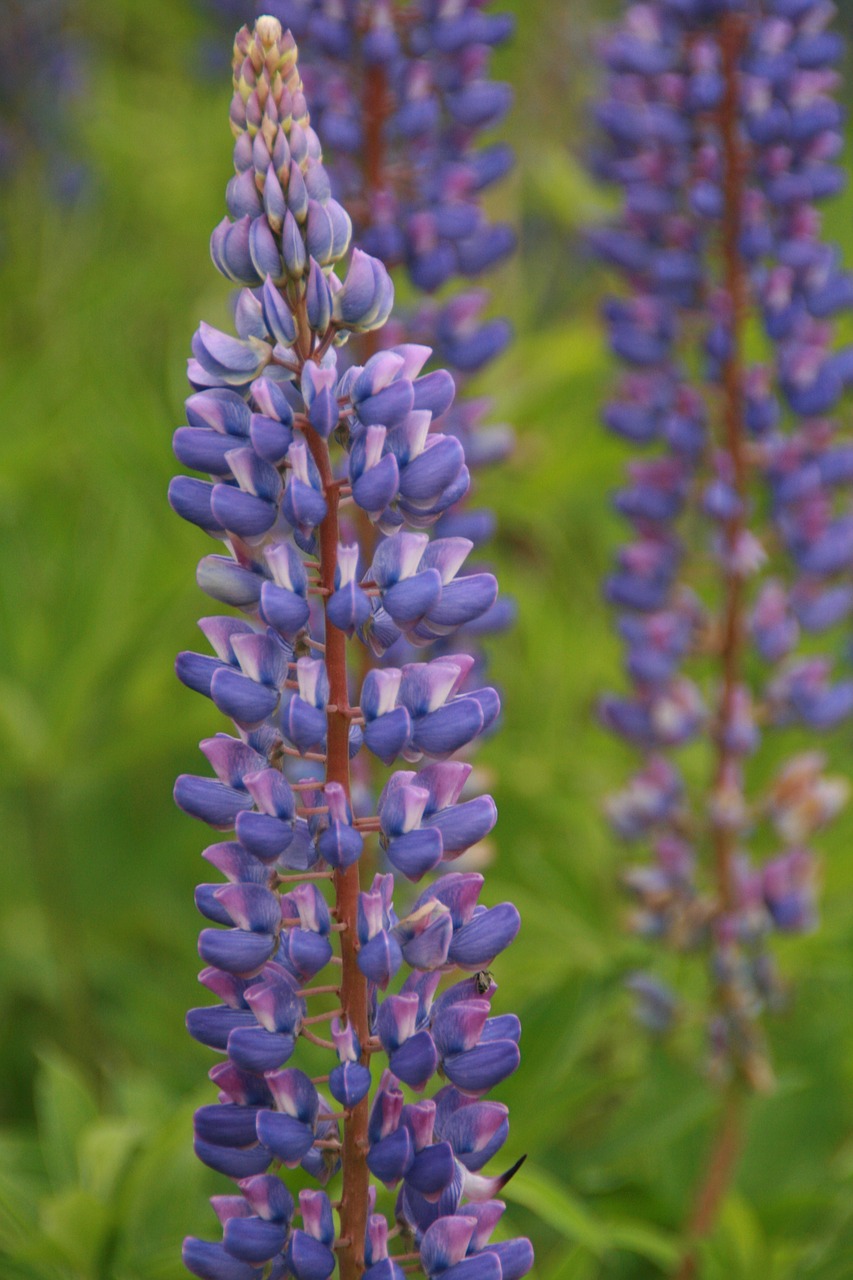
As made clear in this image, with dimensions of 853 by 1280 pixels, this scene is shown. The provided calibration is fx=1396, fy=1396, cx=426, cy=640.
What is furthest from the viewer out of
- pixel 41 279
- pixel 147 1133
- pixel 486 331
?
pixel 41 279

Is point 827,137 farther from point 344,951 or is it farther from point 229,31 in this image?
point 229,31

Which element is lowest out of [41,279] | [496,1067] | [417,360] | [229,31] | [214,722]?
[496,1067]

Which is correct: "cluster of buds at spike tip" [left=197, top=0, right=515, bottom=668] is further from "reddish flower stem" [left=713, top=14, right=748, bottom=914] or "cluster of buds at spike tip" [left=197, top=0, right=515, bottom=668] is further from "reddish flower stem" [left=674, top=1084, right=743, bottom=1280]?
"reddish flower stem" [left=674, top=1084, right=743, bottom=1280]

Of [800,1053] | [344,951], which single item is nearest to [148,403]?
[800,1053]

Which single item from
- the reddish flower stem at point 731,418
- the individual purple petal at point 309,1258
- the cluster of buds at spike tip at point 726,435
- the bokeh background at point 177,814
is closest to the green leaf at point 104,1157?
the bokeh background at point 177,814

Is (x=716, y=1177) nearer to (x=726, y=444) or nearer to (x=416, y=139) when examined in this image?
(x=726, y=444)

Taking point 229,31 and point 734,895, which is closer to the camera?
point 734,895

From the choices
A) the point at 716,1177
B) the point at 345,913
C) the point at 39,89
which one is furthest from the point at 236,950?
the point at 39,89

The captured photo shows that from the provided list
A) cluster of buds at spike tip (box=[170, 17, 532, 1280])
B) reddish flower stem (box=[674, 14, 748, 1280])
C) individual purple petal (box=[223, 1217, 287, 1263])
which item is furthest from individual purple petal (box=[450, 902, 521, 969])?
reddish flower stem (box=[674, 14, 748, 1280])
